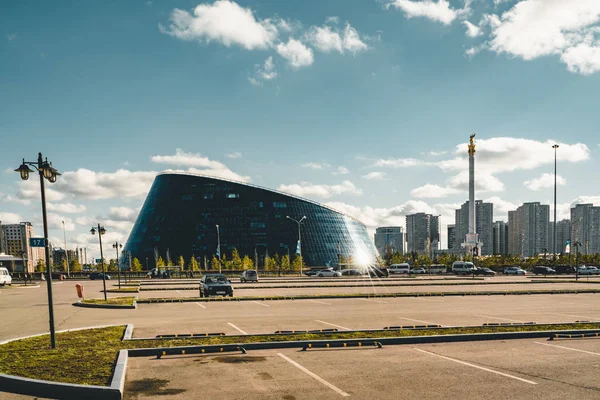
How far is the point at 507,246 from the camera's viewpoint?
→ 19762 centimetres

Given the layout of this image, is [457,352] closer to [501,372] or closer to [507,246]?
[501,372]

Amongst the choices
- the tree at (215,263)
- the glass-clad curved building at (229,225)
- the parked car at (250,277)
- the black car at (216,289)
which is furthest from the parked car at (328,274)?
the black car at (216,289)

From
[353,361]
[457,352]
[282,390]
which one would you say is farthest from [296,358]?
[457,352]

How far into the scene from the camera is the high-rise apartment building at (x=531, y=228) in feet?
583

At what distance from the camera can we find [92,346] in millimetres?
10758

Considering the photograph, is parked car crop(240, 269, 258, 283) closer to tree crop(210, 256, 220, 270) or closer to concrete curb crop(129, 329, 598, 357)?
concrete curb crop(129, 329, 598, 357)

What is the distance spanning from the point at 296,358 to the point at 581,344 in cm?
820

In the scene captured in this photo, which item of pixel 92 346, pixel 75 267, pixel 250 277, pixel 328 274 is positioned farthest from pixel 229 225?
pixel 92 346

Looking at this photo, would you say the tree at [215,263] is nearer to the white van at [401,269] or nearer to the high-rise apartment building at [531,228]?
the white van at [401,269]

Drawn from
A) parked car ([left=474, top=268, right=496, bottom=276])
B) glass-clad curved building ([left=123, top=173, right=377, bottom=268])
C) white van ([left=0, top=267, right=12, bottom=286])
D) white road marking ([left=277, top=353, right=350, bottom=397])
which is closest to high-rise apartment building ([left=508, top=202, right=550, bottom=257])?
glass-clad curved building ([left=123, top=173, right=377, bottom=268])

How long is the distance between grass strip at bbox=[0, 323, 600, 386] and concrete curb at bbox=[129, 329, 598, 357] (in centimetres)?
34

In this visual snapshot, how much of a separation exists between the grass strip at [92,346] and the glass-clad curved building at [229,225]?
8931cm

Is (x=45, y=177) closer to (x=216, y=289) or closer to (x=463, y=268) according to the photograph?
(x=216, y=289)

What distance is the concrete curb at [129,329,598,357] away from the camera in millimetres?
10391
